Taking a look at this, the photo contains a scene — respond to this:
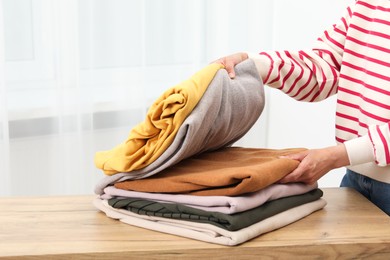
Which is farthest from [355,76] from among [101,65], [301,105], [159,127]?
[301,105]

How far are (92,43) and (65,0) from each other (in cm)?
15

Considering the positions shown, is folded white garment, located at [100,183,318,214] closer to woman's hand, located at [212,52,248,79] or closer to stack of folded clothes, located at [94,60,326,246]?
stack of folded clothes, located at [94,60,326,246]

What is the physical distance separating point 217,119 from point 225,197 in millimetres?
151

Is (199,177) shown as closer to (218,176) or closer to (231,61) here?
(218,176)

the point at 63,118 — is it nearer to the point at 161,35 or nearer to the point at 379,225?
the point at 161,35

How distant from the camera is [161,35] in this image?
2.09m

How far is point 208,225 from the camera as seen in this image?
1007mm

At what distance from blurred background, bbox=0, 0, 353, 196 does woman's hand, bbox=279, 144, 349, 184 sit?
0.95 metres

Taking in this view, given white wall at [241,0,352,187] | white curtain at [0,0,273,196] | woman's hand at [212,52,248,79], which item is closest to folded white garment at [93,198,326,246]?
woman's hand at [212,52,248,79]

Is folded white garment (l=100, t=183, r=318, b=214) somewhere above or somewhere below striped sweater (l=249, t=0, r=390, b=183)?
below

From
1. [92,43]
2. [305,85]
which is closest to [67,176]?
[92,43]

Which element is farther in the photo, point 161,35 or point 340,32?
point 161,35

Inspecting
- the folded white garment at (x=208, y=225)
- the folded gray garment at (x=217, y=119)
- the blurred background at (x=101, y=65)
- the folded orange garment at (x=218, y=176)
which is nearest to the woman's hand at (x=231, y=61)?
the folded gray garment at (x=217, y=119)

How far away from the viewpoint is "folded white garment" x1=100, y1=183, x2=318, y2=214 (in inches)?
39.6
